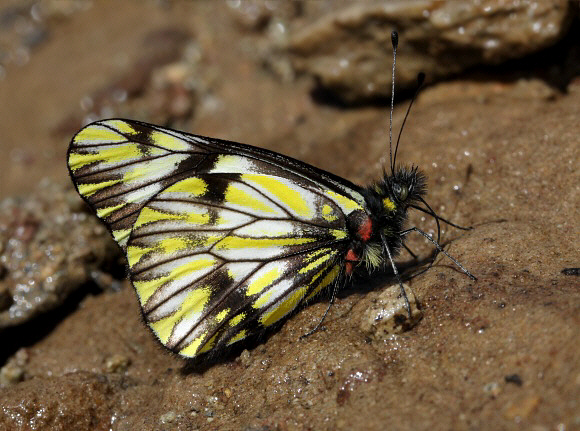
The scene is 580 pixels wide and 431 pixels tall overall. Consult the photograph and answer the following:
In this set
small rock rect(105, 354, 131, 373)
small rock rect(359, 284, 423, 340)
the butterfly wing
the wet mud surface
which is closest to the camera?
the wet mud surface

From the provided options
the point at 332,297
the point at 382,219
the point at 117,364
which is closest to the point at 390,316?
the point at 332,297

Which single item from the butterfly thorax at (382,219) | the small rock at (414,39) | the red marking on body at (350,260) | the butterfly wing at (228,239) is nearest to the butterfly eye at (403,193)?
the butterfly thorax at (382,219)

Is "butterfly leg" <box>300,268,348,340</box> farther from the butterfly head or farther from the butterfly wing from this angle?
the butterfly head

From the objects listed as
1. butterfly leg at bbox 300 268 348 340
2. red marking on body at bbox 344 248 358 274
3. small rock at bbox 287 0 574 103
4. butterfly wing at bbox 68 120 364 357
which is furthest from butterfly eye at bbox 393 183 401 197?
small rock at bbox 287 0 574 103

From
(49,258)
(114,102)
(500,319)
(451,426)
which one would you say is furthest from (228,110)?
(451,426)

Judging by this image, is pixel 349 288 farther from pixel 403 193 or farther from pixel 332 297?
pixel 403 193

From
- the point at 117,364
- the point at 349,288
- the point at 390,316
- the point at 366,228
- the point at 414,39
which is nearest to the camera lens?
the point at 390,316
